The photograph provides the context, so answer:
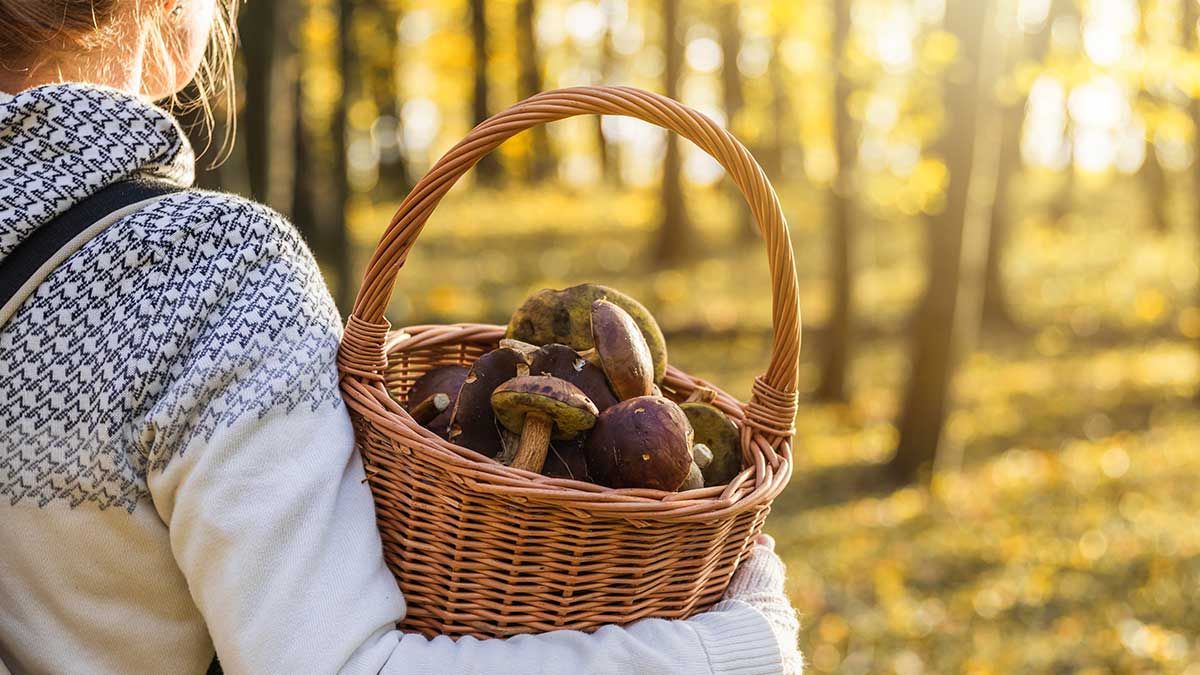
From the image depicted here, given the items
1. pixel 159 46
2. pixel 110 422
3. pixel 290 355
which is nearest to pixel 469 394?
pixel 290 355

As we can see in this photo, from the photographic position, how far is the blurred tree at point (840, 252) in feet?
29.2

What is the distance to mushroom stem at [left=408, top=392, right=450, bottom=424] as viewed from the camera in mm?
1580

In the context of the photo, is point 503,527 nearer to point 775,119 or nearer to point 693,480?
point 693,480

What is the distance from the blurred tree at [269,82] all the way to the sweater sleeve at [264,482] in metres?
4.48

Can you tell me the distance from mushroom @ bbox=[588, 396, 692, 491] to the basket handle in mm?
243

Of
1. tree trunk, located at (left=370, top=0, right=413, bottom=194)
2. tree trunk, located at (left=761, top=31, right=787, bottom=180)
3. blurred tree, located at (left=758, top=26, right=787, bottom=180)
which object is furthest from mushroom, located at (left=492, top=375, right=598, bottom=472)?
tree trunk, located at (left=370, top=0, right=413, bottom=194)

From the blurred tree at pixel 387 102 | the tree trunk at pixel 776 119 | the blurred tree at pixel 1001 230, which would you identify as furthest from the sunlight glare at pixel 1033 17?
the blurred tree at pixel 387 102

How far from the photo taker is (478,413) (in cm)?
153

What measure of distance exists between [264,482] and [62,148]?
0.45m

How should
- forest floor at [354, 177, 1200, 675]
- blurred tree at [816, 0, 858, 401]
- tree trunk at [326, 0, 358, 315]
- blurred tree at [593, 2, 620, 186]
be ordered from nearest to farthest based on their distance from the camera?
forest floor at [354, 177, 1200, 675]
tree trunk at [326, 0, 358, 315]
blurred tree at [816, 0, 858, 401]
blurred tree at [593, 2, 620, 186]

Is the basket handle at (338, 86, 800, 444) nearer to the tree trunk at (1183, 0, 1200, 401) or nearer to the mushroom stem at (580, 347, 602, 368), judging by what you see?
the mushroom stem at (580, 347, 602, 368)

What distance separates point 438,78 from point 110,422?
1045 inches

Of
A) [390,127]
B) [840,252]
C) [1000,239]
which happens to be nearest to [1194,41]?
[840,252]

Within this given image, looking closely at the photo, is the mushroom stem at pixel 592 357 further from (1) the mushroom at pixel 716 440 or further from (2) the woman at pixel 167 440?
(2) the woman at pixel 167 440
